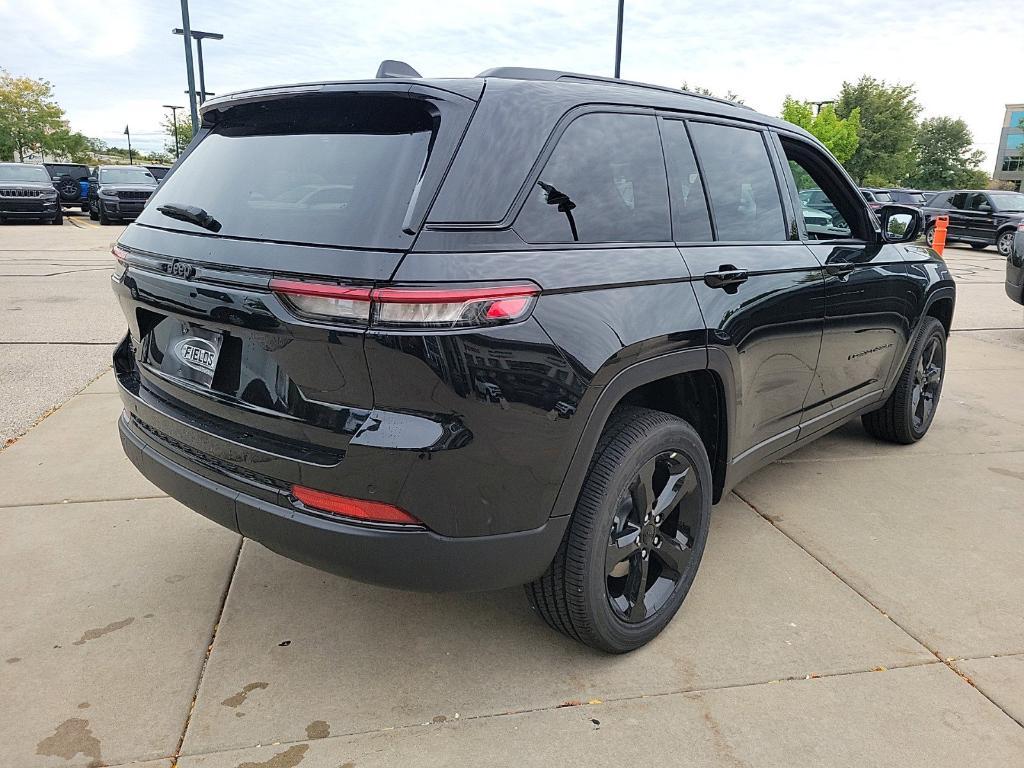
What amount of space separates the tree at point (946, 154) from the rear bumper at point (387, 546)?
7707 centimetres

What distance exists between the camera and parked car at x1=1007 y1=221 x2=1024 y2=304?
8.00m

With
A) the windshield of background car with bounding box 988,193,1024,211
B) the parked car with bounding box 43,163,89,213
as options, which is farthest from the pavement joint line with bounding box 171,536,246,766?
the parked car with bounding box 43,163,89,213

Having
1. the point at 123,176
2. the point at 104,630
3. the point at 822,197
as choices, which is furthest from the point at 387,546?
the point at 123,176

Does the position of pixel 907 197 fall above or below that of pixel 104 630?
above

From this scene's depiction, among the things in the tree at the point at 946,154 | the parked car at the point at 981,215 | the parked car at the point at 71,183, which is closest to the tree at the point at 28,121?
the parked car at the point at 71,183

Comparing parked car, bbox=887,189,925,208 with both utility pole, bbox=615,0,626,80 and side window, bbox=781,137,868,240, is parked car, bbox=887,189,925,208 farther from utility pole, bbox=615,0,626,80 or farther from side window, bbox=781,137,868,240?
side window, bbox=781,137,868,240

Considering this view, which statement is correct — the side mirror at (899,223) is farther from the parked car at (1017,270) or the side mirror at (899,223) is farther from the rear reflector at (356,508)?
the parked car at (1017,270)

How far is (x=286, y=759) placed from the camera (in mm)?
2184

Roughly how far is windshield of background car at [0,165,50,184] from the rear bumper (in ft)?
76.9

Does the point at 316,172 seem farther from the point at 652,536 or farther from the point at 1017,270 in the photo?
the point at 1017,270

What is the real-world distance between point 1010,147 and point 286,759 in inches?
4147

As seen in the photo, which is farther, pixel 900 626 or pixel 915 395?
pixel 915 395

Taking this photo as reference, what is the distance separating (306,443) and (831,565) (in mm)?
2291

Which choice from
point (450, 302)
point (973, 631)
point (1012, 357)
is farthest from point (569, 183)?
point (1012, 357)
